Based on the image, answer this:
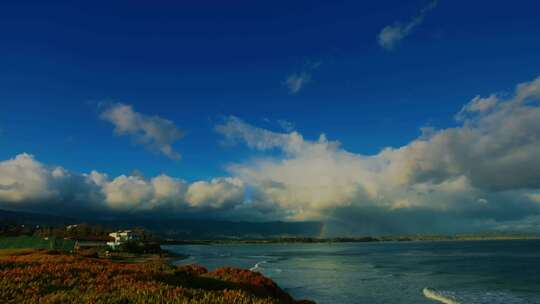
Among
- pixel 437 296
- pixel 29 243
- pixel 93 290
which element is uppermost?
pixel 93 290

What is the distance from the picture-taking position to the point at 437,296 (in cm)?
4906

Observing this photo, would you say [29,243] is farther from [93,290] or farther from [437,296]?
[93,290]

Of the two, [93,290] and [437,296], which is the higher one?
[93,290]

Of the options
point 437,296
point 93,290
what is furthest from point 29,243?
point 93,290

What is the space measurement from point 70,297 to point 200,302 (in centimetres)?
510

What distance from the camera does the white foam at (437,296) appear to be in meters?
45.6

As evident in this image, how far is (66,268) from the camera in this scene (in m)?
20.8

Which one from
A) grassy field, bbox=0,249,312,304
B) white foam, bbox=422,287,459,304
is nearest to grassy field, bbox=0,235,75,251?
white foam, bbox=422,287,459,304

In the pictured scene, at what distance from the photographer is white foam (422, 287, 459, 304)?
4556 centimetres

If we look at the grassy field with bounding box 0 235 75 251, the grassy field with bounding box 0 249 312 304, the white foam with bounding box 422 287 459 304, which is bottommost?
the white foam with bounding box 422 287 459 304

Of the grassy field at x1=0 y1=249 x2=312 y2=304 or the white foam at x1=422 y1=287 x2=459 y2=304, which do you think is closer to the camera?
the grassy field at x1=0 y1=249 x2=312 y2=304

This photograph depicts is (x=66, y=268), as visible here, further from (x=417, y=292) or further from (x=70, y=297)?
(x=417, y=292)

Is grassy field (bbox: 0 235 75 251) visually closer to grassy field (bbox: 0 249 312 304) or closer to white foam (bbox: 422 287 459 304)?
white foam (bbox: 422 287 459 304)

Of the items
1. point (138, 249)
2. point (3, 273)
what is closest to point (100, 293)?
point (3, 273)
